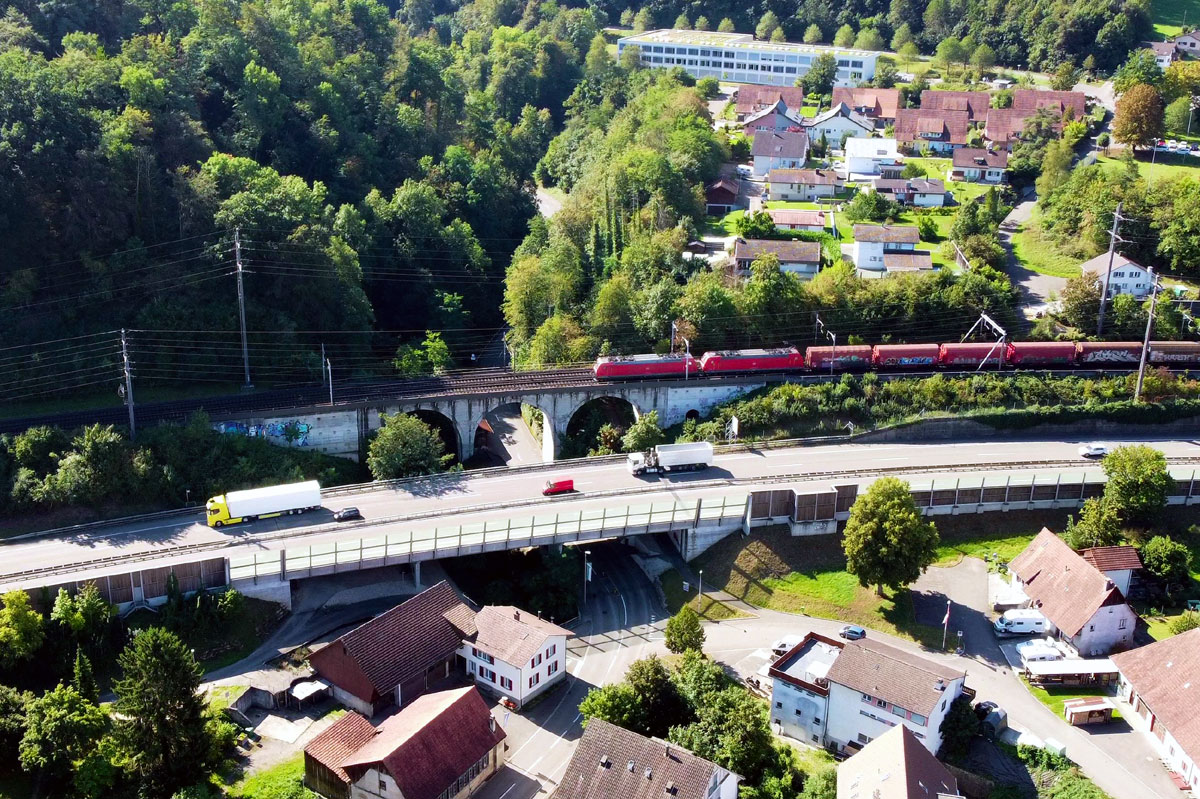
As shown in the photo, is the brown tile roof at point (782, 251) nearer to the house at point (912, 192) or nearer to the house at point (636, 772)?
the house at point (912, 192)

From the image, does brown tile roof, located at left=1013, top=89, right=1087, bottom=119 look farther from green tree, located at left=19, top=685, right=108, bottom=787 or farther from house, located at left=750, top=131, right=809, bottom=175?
green tree, located at left=19, top=685, right=108, bottom=787

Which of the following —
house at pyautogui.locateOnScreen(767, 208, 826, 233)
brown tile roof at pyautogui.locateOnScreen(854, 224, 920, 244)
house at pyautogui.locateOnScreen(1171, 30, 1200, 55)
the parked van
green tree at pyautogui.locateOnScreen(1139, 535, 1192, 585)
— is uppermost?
house at pyautogui.locateOnScreen(1171, 30, 1200, 55)

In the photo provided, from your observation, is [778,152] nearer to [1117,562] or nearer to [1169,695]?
[1117,562]

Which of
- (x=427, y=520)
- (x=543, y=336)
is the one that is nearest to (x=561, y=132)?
(x=543, y=336)

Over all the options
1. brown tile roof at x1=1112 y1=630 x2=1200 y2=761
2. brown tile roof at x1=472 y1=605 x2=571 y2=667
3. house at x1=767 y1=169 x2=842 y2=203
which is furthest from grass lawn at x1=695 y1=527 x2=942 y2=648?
house at x1=767 y1=169 x2=842 y2=203

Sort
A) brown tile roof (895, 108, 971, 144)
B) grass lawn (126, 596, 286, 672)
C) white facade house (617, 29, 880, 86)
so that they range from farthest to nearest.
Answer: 1. white facade house (617, 29, 880, 86)
2. brown tile roof (895, 108, 971, 144)
3. grass lawn (126, 596, 286, 672)

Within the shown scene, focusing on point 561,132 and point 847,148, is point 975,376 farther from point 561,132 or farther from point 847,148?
point 561,132
